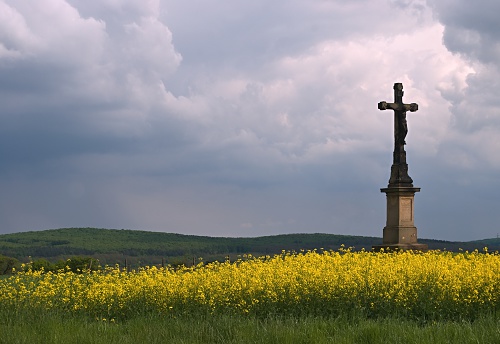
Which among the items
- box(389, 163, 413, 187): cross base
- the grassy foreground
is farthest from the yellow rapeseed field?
box(389, 163, 413, 187): cross base

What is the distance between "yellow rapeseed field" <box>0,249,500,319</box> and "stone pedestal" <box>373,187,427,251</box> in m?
7.27

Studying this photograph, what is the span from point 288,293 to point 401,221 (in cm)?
1032

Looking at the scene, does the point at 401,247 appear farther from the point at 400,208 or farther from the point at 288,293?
the point at 288,293

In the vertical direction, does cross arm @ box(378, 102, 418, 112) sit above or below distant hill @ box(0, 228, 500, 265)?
above

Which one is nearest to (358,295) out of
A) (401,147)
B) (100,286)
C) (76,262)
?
(100,286)

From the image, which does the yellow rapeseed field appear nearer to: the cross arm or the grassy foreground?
the grassy foreground

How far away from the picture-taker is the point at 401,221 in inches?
827

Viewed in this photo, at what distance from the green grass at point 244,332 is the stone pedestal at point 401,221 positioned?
1080 cm

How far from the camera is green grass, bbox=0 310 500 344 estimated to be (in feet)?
27.7

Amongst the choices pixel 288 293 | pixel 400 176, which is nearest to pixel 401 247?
pixel 400 176

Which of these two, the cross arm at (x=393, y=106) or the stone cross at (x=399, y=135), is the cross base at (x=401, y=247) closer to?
the stone cross at (x=399, y=135)

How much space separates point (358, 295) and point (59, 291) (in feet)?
20.3

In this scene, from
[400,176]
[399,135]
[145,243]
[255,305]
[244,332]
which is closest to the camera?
[244,332]

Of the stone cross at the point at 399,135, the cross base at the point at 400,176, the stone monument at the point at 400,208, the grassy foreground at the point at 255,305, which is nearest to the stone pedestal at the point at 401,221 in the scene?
the stone monument at the point at 400,208
